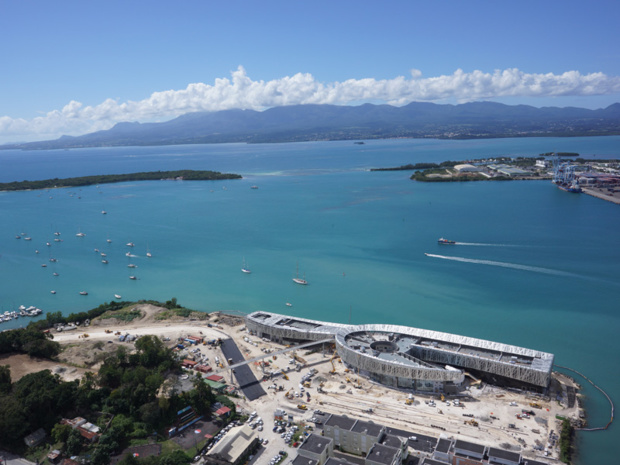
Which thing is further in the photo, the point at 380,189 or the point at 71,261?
the point at 380,189

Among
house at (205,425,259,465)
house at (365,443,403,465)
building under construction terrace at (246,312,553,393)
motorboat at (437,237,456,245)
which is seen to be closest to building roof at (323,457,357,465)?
house at (365,443,403,465)

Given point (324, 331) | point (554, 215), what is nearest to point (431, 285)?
point (324, 331)

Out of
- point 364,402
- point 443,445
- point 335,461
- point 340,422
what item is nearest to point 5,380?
point 340,422

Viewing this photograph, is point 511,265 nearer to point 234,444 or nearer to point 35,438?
point 234,444

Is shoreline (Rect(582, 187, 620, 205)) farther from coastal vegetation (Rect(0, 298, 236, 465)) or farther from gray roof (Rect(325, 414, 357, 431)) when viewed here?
coastal vegetation (Rect(0, 298, 236, 465))

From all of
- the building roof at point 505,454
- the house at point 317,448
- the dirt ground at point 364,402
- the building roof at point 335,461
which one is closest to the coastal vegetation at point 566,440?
the dirt ground at point 364,402

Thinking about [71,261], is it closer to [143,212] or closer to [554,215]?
[143,212]
